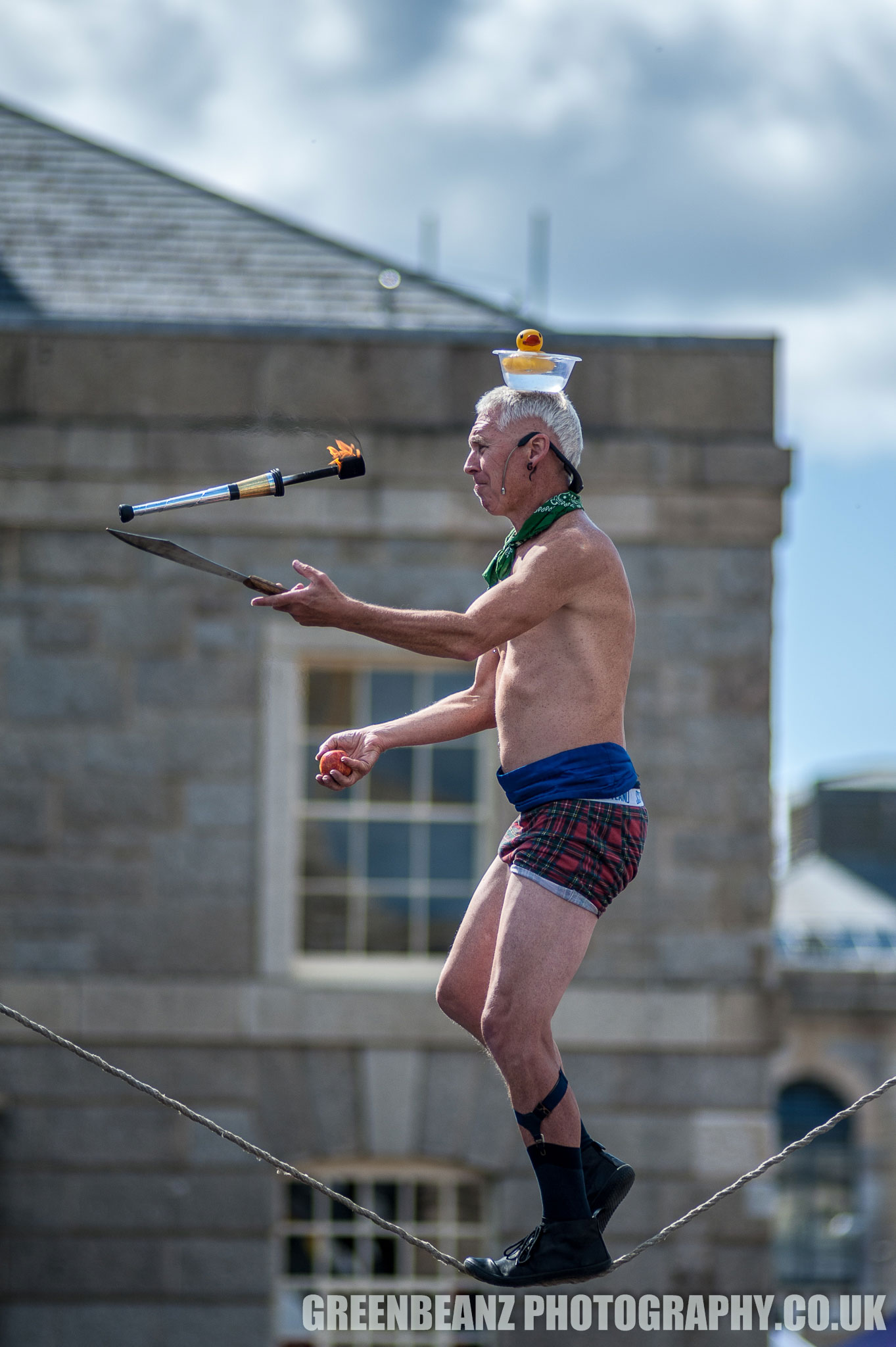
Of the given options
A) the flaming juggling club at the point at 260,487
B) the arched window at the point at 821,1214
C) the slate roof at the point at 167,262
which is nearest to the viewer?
the flaming juggling club at the point at 260,487

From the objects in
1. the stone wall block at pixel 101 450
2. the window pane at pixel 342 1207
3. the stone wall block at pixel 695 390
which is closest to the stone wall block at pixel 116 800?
the stone wall block at pixel 101 450

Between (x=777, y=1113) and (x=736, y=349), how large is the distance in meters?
18.5

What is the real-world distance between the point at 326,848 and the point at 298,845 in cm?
19

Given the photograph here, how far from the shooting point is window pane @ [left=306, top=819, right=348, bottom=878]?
10.9 metres

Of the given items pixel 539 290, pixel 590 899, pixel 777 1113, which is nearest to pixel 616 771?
A: pixel 590 899

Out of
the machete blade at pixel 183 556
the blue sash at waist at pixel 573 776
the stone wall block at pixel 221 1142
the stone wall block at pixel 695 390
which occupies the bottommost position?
the stone wall block at pixel 221 1142

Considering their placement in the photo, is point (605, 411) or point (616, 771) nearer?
point (616, 771)

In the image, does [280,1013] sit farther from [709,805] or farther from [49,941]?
[709,805]

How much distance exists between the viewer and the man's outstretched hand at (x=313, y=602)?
342 cm

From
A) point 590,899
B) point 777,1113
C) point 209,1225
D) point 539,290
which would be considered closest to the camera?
point 590,899

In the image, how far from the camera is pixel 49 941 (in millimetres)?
10555

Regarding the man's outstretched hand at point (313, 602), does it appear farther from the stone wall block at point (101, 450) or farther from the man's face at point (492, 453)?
the stone wall block at point (101, 450)

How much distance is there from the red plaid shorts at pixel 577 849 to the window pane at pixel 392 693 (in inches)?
274

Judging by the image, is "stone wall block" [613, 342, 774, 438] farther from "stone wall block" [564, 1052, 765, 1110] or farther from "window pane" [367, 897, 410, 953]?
"stone wall block" [564, 1052, 765, 1110]
